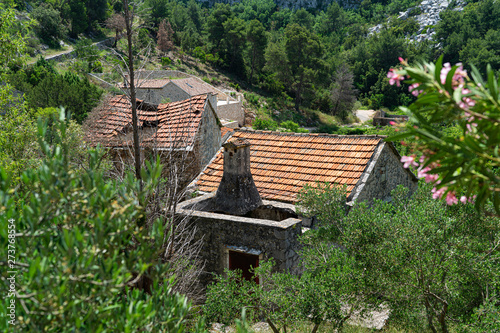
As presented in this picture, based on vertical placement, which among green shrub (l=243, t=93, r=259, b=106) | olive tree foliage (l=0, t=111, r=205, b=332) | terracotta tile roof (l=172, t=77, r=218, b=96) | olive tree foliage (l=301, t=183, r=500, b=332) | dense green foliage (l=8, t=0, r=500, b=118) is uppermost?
dense green foliage (l=8, t=0, r=500, b=118)

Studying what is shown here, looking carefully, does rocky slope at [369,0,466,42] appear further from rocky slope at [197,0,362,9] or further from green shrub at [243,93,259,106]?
green shrub at [243,93,259,106]

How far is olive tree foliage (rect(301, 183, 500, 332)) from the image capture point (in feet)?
16.0

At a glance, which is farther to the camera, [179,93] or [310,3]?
[310,3]

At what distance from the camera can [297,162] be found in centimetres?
1104

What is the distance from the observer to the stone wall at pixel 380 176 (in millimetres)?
9430

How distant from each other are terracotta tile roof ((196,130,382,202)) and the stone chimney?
1109 millimetres

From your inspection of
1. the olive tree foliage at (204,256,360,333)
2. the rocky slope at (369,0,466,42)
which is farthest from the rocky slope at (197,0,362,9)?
the olive tree foliage at (204,256,360,333)

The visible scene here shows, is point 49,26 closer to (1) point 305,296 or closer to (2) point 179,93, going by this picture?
(2) point 179,93

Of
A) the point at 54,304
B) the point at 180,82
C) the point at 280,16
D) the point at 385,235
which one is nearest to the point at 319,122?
the point at 180,82

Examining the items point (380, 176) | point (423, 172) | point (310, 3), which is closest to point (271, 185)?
point (380, 176)

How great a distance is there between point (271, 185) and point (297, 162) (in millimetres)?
1191

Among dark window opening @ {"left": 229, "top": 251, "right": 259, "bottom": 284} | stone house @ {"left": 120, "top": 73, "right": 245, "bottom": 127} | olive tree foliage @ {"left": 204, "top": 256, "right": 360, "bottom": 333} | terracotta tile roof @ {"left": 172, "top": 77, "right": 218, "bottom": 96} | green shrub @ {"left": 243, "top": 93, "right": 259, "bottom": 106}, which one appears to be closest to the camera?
olive tree foliage @ {"left": 204, "top": 256, "right": 360, "bottom": 333}

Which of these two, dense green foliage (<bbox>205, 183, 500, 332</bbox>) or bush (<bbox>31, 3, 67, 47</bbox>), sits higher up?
bush (<bbox>31, 3, 67, 47</bbox>)

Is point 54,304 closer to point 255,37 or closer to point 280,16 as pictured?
point 255,37
